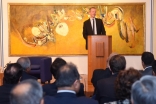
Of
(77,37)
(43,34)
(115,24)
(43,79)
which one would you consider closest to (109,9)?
(115,24)

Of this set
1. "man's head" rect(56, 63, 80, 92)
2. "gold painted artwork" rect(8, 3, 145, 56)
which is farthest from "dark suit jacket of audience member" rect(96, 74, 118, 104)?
"gold painted artwork" rect(8, 3, 145, 56)

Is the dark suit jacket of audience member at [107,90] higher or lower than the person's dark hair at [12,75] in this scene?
lower

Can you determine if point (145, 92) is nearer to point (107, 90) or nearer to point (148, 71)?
point (107, 90)

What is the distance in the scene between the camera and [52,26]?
10461 mm

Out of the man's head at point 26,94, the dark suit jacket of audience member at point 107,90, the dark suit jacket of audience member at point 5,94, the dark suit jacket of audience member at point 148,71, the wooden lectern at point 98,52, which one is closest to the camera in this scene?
the man's head at point 26,94

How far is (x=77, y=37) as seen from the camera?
10.4 meters

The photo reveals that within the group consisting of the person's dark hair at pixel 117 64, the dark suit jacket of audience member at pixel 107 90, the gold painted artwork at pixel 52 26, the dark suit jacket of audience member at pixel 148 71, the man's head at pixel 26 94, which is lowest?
the dark suit jacket of audience member at pixel 107 90

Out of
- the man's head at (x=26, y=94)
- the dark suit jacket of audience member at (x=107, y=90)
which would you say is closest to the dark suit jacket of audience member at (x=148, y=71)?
the dark suit jacket of audience member at (x=107, y=90)

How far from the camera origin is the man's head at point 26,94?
1.90 m

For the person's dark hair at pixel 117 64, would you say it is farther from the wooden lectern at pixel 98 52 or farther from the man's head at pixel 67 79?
the wooden lectern at pixel 98 52

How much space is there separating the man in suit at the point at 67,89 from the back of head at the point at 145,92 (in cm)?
92

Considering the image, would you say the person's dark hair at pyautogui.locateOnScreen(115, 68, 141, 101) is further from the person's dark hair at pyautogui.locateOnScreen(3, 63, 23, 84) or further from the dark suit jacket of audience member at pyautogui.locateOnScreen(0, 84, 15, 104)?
the person's dark hair at pyautogui.locateOnScreen(3, 63, 23, 84)

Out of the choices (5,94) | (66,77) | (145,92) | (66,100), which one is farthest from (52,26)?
(145,92)

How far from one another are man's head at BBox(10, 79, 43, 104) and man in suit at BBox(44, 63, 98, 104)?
63 centimetres
